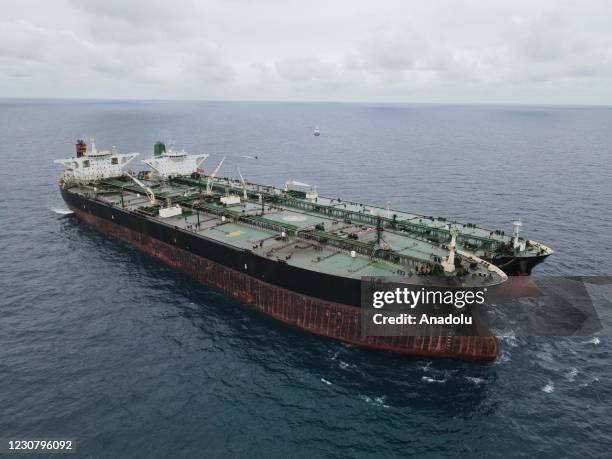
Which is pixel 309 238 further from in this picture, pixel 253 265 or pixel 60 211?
pixel 60 211

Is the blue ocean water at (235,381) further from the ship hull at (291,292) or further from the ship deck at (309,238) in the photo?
the ship deck at (309,238)

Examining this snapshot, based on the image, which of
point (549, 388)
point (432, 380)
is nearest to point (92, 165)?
point (432, 380)

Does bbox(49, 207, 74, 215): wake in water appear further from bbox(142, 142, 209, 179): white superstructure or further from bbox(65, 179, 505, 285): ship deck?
bbox(142, 142, 209, 179): white superstructure

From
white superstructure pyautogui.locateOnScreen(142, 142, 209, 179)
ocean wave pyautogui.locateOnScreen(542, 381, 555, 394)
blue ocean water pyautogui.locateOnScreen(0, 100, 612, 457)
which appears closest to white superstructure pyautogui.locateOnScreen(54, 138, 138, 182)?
white superstructure pyautogui.locateOnScreen(142, 142, 209, 179)

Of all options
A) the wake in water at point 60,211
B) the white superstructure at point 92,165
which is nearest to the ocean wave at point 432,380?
the white superstructure at point 92,165

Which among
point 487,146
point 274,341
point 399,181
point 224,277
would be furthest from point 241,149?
point 274,341

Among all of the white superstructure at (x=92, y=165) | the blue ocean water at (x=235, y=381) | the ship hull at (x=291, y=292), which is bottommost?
the blue ocean water at (x=235, y=381)

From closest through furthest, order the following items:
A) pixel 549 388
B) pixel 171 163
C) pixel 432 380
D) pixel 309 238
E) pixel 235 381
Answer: pixel 549 388 < pixel 432 380 < pixel 235 381 < pixel 309 238 < pixel 171 163
